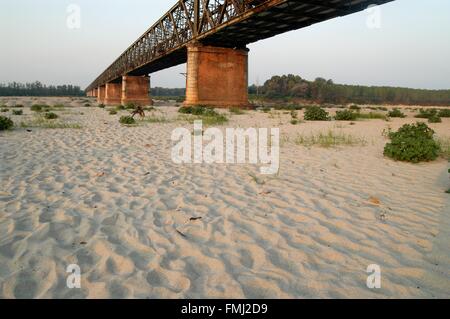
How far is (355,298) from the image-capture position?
2098 mm

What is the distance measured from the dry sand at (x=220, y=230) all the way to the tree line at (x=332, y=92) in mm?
63142

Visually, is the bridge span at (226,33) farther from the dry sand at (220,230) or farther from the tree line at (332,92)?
the tree line at (332,92)

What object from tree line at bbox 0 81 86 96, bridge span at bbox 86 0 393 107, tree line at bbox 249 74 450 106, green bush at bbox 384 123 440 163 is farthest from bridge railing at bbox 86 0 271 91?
→ tree line at bbox 0 81 86 96

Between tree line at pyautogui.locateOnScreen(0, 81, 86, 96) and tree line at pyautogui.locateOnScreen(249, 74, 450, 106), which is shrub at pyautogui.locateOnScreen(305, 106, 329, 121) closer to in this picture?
tree line at pyautogui.locateOnScreen(249, 74, 450, 106)

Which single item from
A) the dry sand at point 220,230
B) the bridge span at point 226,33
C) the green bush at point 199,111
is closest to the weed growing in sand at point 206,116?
the green bush at point 199,111

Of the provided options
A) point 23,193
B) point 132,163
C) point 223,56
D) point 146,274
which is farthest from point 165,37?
point 146,274

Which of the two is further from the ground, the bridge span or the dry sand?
the bridge span

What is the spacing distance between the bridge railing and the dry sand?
11771mm

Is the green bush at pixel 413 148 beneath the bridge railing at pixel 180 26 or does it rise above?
beneath

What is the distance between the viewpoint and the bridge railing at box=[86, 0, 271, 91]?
655 inches

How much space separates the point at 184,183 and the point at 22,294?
278cm

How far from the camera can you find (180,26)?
24312 mm

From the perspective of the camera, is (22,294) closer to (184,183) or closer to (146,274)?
(146,274)

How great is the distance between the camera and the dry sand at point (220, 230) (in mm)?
2225
